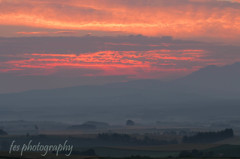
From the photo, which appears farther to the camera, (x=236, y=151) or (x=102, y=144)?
(x=102, y=144)

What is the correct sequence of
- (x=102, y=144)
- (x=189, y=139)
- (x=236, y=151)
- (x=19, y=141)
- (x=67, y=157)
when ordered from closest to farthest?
1. (x=67, y=157)
2. (x=236, y=151)
3. (x=19, y=141)
4. (x=102, y=144)
5. (x=189, y=139)

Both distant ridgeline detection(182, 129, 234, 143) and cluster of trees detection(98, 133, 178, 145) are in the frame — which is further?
distant ridgeline detection(182, 129, 234, 143)

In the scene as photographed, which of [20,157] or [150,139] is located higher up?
[150,139]

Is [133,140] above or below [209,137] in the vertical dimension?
above

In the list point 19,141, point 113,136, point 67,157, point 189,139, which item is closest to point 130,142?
point 113,136

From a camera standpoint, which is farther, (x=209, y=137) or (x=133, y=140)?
(x=209, y=137)

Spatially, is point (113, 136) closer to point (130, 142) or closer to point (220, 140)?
point (130, 142)

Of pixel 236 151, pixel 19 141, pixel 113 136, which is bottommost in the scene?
pixel 236 151

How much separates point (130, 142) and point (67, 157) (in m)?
90.9

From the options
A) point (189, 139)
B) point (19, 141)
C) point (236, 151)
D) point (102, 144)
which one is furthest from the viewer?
point (189, 139)

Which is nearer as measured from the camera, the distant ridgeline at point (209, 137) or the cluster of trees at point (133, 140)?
the cluster of trees at point (133, 140)

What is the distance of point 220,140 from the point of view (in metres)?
172

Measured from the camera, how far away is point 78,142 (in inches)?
6560

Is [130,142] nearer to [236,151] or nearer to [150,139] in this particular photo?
[150,139]
